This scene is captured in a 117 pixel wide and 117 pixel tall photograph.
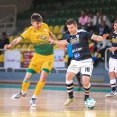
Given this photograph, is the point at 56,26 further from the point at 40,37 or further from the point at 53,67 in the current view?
the point at 40,37

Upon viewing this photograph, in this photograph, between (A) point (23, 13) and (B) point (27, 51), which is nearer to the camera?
(B) point (27, 51)

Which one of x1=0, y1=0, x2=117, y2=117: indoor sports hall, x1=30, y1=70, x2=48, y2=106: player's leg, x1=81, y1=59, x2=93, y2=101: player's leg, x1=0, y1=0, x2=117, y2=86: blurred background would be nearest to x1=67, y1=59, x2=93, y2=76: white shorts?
x1=81, y1=59, x2=93, y2=101: player's leg

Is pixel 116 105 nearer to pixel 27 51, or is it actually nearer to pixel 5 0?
pixel 27 51

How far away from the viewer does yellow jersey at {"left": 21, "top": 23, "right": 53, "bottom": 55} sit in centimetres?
1151

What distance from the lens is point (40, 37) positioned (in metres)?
11.5

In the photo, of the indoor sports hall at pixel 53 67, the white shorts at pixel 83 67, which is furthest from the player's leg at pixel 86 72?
the indoor sports hall at pixel 53 67

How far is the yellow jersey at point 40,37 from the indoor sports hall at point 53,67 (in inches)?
44.1

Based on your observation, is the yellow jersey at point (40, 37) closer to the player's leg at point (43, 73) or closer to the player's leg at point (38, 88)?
the player's leg at point (43, 73)

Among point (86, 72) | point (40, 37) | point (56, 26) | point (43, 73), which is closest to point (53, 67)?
point (56, 26)

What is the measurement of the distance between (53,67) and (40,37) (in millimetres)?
8527

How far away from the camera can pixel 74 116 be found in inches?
380

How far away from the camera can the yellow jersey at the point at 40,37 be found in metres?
11.5

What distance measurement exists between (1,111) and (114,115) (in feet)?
8.71

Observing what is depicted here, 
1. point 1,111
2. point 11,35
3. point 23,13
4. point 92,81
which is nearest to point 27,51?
point 92,81
